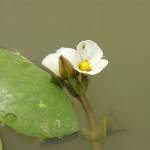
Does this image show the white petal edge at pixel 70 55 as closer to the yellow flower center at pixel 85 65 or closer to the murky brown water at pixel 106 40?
the yellow flower center at pixel 85 65

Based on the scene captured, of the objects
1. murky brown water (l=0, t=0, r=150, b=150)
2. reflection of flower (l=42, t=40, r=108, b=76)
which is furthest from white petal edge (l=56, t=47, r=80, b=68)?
murky brown water (l=0, t=0, r=150, b=150)

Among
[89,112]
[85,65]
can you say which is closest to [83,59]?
[85,65]

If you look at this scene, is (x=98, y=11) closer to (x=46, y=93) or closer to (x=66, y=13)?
(x=66, y=13)

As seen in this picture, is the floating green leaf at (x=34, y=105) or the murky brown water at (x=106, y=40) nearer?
the floating green leaf at (x=34, y=105)

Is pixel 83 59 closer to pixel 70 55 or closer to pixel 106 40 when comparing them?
pixel 70 55

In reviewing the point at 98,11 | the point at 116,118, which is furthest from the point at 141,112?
the point at 98,11

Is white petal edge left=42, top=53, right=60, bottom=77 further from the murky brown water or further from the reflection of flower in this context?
the murky brown water

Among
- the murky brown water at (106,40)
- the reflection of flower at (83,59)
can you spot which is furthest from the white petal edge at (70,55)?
the murky brown water at (106,40)
